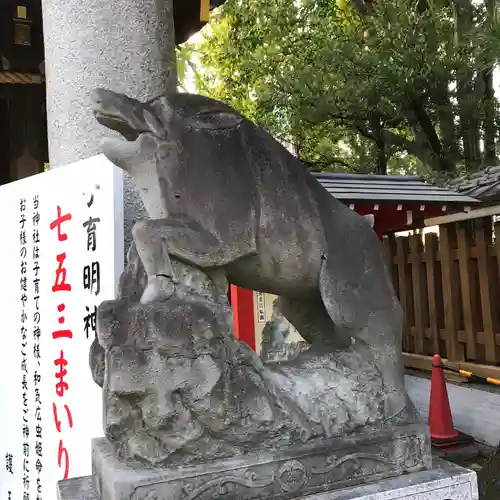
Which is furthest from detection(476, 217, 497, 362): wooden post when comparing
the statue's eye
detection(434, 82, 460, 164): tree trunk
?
the statue's eye

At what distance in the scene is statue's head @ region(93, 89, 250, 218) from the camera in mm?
1452

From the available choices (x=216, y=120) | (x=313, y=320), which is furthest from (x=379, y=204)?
(x=216, y=120)

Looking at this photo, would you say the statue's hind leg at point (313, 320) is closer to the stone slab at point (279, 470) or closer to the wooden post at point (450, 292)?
the stone slab at point (279, 470)

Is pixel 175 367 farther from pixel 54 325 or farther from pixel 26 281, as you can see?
pixel 26 281

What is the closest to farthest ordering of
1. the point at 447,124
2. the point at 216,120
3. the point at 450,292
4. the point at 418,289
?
the point at 216,120
the point at 450,292
the point at 418,289
the point at 447,124

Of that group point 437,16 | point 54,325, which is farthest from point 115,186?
point 437,16

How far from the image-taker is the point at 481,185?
5375mm

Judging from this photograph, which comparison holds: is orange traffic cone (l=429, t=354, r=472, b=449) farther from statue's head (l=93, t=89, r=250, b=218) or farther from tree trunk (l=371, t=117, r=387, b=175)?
tree trunk (l=371, t=117, r=387, b=175)

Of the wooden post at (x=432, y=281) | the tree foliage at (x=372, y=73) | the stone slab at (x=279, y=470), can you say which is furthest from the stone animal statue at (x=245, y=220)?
the tree foliage at (x=372, y=73)

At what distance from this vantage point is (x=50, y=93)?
2.49 metres

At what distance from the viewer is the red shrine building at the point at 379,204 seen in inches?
185

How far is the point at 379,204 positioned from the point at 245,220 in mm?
3405

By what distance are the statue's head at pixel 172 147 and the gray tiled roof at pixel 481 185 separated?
4211 millimetres

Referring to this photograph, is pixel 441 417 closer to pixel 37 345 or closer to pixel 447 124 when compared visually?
pixel 37 345
